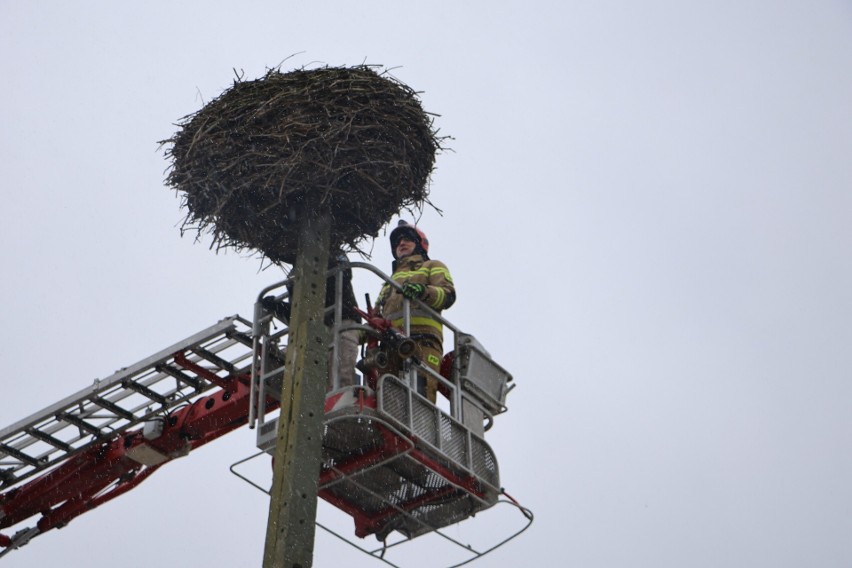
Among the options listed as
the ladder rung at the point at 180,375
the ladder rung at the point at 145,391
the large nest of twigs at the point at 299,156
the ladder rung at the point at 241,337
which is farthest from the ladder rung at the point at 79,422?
the large nest of twigs at the point at 299,156

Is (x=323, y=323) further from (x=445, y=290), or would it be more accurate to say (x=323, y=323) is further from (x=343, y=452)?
(x=445, y=290)

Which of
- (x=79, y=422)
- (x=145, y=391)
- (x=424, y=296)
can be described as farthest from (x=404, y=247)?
(x=79, y=422)

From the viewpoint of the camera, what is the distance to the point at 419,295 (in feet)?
37.5

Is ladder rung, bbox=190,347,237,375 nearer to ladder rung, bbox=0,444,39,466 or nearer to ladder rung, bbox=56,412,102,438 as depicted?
ladder rung, bbox=56,412,102,438

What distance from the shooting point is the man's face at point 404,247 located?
12.6m

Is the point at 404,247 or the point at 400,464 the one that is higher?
the point at 404,247

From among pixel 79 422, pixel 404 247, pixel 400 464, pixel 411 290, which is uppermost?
pixel 404 247

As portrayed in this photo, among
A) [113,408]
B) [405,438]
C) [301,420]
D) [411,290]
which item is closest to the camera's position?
[301,420]

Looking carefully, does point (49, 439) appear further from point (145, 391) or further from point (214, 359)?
point (214, 359)

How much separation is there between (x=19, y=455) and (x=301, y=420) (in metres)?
5.28

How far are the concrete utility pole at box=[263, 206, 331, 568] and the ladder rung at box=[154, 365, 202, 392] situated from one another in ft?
8.54

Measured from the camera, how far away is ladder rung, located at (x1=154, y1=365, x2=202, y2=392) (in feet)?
41.4

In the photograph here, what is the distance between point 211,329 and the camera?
12289 millimetres

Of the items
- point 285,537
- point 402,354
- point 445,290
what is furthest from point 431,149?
point 285,537
